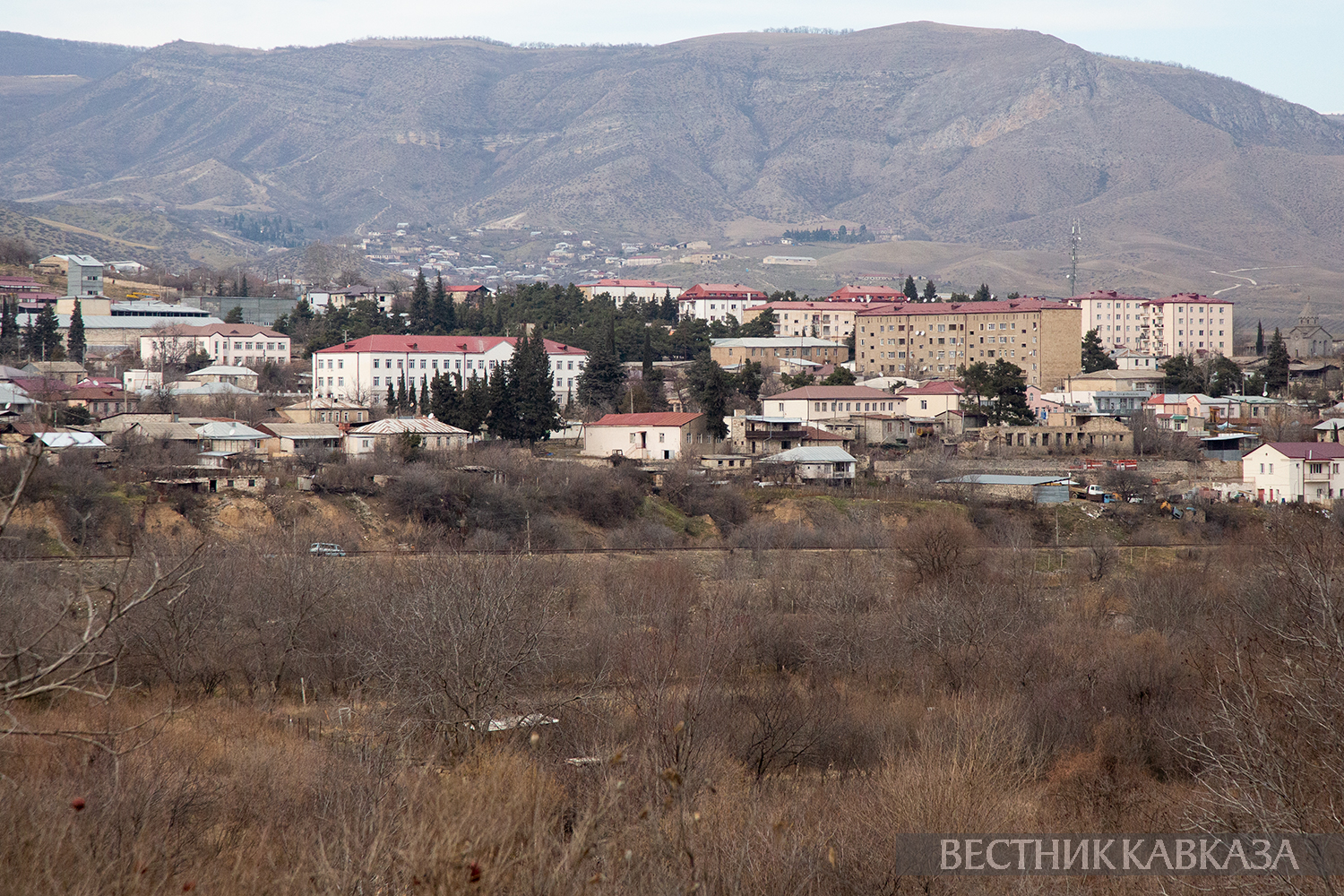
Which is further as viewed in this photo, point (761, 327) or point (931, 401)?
point (761, 327)

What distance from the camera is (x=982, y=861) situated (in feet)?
49.4

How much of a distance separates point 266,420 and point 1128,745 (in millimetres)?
48707

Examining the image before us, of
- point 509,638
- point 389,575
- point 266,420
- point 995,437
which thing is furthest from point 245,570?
point 995,437

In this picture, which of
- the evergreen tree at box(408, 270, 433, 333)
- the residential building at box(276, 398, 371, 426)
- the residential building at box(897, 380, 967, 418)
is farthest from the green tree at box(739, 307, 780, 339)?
the residential building at box(276, 398, 371, 426)

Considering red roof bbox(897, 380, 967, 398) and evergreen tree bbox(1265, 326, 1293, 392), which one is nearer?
red roof bbox(897, 380, 967, 398)

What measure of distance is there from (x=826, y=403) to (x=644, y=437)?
38.6ft

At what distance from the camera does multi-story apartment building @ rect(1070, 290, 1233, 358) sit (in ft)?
391

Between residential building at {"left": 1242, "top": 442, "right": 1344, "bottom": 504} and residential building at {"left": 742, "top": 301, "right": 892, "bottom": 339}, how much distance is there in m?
47.8

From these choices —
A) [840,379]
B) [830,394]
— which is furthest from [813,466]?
[840,379]

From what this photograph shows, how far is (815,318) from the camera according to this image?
352ft

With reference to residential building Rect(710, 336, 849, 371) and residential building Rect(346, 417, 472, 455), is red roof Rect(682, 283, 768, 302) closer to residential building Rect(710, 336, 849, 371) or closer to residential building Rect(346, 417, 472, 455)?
residential building Rect(710, 336, 849, 371)

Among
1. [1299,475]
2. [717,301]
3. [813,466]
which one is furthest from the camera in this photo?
[717,301]

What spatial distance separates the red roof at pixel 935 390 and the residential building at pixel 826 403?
1.16m

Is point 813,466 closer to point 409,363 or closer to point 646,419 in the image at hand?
point 646,419
